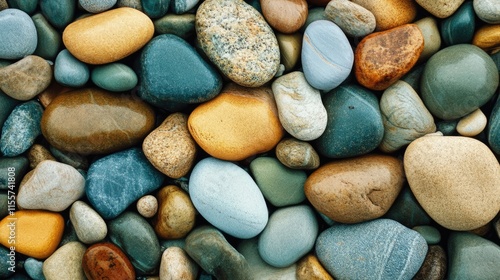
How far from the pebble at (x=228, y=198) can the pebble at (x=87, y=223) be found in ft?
1.37

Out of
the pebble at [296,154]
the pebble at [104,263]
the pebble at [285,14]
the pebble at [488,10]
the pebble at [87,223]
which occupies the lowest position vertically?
the pebble at [104,263]

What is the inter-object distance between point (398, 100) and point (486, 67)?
15.1 inches

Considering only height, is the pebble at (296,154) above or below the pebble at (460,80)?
below

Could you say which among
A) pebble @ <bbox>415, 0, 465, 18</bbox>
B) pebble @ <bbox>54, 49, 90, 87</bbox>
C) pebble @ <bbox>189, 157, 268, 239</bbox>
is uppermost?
pebble @ <bbox>415, 0, 465, 18</bbox>

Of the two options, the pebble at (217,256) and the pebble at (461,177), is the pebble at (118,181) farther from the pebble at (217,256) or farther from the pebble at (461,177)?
the pebble at (461,177)

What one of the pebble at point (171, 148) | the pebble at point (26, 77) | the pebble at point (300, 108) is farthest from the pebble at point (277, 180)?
the pebble at point (26, 77)

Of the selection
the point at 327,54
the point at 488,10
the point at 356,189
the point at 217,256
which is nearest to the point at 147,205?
the point at 217,256

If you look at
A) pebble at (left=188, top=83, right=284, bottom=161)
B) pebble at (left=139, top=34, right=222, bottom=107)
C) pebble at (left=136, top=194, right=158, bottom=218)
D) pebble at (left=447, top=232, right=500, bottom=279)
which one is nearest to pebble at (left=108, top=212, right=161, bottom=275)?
pebble at (left=136, top=194, right=158, bottom=218)

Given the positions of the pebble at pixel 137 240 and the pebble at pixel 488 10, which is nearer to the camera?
the pebble at pixel 488 10

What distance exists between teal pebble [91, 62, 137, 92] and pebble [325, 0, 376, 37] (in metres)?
0.91

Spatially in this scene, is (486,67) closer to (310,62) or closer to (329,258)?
(310,62)

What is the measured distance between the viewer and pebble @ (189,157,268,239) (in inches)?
85.8

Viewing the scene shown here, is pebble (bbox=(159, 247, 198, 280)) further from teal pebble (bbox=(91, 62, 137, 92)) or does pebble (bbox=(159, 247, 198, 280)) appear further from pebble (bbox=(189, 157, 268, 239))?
teal pebble (bbox=(91, 62, 137, 92))

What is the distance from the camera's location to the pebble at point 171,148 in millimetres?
2174
